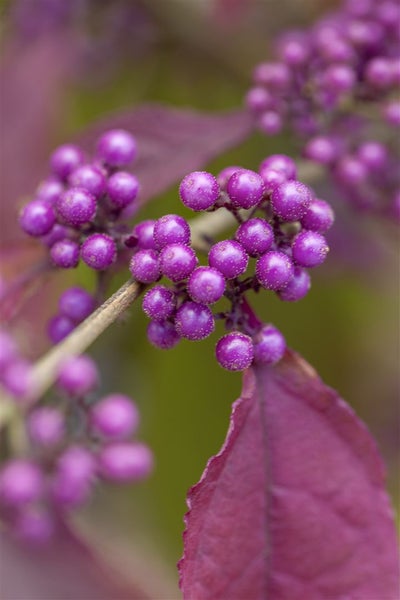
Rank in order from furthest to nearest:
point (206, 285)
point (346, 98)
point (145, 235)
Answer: point (346, 98), point (145, 235), point (206, 285)

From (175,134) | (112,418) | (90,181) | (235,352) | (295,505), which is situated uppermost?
(175,134)

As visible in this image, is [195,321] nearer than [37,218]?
Yes

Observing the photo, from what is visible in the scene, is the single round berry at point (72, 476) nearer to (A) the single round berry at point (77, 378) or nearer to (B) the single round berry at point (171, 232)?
(A) the single round berry at point (77, 378)

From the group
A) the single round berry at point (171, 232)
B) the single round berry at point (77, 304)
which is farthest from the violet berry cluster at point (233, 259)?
the single round berry at point (77, 304)

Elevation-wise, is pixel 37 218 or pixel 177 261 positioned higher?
pixel 37 218

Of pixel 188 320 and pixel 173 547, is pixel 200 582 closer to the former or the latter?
pixel 188 320

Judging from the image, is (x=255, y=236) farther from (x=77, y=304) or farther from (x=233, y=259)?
(x=77, y=304)

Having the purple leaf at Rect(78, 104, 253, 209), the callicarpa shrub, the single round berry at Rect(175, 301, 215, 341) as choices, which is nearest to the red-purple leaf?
the callicarpa shrub

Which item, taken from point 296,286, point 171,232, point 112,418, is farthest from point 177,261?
point 112,418
